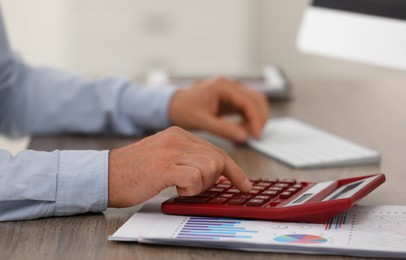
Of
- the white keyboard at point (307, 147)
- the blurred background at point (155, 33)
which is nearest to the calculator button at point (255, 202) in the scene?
the white keyboard at point (307, 147)

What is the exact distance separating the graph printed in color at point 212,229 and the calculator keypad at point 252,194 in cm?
3

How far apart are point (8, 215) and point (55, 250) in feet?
0.39

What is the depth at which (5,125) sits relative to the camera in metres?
1.47

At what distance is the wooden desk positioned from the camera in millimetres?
765

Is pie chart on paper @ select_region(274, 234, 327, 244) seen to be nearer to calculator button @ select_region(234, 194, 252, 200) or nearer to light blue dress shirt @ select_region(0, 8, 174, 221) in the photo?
calculator button @ select_region(234, 194, 252, 200)

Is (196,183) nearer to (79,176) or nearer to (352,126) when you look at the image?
(79,176)

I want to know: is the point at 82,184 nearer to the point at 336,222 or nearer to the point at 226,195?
the point at 226,195

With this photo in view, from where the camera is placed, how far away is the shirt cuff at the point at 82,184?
879 mm

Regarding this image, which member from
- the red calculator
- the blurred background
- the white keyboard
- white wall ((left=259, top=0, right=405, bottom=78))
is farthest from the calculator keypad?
the blurred background

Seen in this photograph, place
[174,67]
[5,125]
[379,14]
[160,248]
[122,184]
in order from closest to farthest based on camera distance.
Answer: [160,248] → [122,184] → [379,14] → [5,125] → [174,67]

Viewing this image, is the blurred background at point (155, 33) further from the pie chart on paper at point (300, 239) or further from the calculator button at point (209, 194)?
the pie chart on paper at point (300, 239)

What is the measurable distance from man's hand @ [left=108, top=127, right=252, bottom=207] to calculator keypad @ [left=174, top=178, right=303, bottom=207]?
11mm

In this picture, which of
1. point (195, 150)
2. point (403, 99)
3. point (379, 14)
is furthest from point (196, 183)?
point (403, 99)

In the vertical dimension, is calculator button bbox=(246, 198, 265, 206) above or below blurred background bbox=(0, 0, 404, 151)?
above
